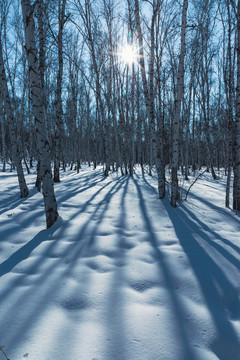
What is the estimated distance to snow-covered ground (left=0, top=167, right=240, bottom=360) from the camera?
1412 millimetres

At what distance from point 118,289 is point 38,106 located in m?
3.09

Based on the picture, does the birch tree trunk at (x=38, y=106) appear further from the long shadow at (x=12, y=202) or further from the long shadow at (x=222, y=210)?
the long shadow at (x=222, y=210)


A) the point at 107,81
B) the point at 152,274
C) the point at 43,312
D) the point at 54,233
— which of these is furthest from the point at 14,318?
the point at 107,81

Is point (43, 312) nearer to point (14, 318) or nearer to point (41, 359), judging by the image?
point (14, 318)

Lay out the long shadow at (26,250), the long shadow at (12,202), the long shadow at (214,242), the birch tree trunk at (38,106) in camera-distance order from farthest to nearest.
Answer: the long shadow at (12,202)
the birch tree trunk at (38,106)
the long shadow at (214,242)
the long shadow at (26,250)

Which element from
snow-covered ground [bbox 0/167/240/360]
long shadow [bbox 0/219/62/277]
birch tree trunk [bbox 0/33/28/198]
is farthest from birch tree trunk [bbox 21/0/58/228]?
birch tree trunk [bbox 0/33/28/198]

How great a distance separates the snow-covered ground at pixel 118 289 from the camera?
141cm

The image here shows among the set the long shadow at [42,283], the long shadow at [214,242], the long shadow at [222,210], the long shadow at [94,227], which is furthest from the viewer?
the long shadow at [222,210]

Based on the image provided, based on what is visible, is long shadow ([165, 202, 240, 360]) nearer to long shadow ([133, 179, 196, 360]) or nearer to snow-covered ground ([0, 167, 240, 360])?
snow-covered ground ([0, 167, 240, 360])

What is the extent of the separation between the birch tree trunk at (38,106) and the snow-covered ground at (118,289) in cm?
52

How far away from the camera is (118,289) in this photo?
2.03 meters

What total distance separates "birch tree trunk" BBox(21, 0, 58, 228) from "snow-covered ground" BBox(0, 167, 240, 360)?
1.71 feet

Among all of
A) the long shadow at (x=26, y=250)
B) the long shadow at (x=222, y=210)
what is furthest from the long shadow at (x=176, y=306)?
the long shadow at (x=222, y=210)

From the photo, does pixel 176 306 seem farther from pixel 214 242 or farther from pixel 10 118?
pixel 10 118
